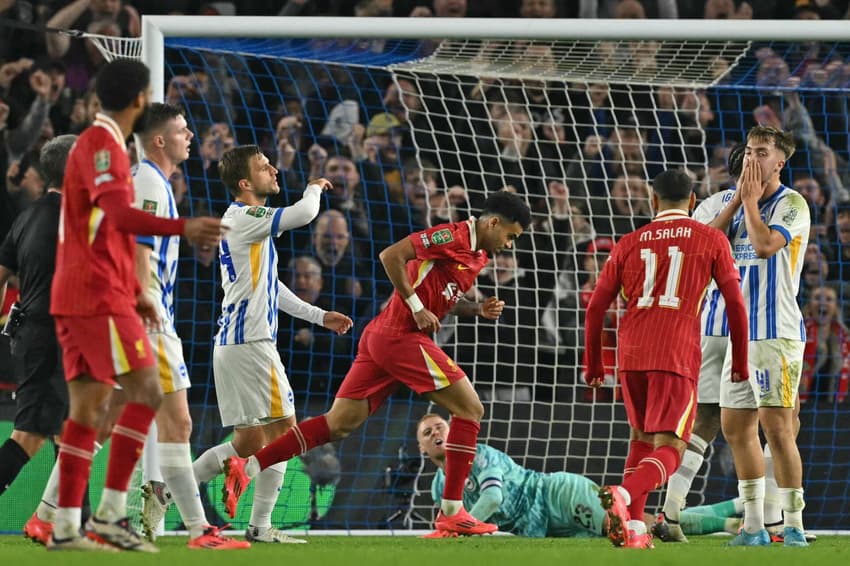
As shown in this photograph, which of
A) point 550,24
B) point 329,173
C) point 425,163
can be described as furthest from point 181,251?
point 550,24

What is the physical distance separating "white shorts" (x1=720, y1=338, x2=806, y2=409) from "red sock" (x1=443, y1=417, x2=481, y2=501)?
4.01 ft

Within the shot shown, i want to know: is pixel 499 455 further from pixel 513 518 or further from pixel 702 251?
pixel 702 251

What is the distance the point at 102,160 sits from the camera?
4695 millimetres

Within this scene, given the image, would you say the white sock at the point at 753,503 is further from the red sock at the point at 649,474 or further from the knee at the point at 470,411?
the knee at the point at 470,411

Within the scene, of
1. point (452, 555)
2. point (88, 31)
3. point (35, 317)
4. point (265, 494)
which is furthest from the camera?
point (88, 31)

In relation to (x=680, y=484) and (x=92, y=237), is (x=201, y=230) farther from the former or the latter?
(x=680, y=484)

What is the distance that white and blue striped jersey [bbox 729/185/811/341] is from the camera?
6.34 m

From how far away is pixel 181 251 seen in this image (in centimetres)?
967

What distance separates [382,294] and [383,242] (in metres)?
0.39

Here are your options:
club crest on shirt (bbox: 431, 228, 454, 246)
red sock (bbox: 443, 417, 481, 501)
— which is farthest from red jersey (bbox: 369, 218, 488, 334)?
red sock (bbox: 443, 417, 481, 501)

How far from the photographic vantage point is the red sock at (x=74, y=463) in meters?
4.73

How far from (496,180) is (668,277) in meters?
3.91

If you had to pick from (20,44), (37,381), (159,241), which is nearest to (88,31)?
(20,44)

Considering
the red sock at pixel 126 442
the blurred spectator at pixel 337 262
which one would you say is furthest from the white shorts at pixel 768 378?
the blurred spectator at pixel 337 262
